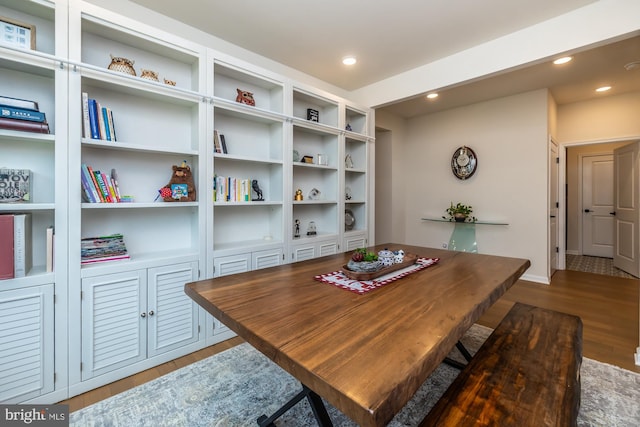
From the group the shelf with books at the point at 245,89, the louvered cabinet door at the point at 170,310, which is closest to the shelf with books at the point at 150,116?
the shelf with books at the point at 245,89

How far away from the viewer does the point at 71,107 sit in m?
1.77

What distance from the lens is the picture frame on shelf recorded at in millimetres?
1626

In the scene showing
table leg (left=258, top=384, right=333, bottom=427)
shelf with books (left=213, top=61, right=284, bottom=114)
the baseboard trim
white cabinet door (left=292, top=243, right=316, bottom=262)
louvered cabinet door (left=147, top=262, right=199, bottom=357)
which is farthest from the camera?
the baseboard trim

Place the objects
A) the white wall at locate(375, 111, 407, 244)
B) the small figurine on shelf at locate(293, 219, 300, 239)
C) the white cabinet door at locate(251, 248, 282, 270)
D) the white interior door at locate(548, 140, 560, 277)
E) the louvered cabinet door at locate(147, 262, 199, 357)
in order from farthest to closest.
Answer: the white wall at locate(375, 111, 407, 244) < the white interior door at locate(548, 140, 560, 277) < the small figurine on shelf at locate(293, 219, 300, 239) < the white cabinet door at locate(251, 248, 282, 270) < the louvered cabinet door at locate(147, 262, 199, 357)

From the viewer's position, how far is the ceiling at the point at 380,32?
2.31m

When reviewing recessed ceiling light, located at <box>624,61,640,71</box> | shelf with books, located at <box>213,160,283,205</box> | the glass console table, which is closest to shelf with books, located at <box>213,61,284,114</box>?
shelf with books, located at <box>213,160,283,205</box>

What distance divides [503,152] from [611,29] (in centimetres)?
226

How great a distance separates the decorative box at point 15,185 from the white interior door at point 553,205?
5563mm

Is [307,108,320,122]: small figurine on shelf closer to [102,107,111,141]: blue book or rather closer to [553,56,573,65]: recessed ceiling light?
[102,107,111,141]: blue book

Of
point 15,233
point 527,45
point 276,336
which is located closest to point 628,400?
point 276,336

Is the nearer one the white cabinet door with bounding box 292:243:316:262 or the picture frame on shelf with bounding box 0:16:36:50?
the picture frame on shelf with bounding box 0:16:36:50

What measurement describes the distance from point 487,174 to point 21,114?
5.20 metres

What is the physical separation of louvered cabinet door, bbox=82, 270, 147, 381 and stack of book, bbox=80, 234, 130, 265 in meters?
0.14

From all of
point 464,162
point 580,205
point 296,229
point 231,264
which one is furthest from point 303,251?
point 580,205
